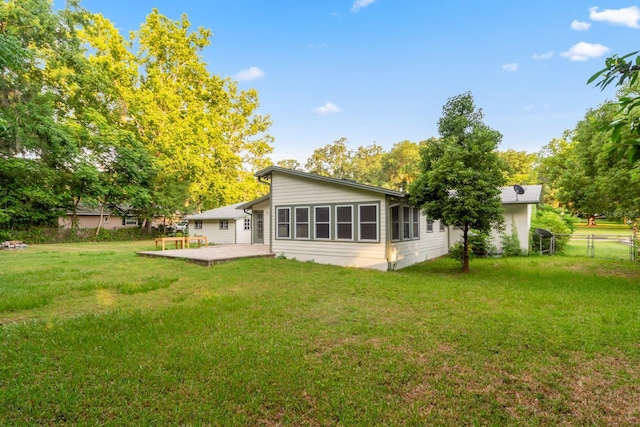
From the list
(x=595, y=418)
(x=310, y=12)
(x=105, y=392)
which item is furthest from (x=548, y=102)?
(x=105, y=392)

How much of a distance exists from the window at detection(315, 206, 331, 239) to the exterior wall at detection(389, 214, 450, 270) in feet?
7.85

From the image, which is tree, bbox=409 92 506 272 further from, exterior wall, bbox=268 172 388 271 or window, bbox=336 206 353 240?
window, bbox=336 206 353 240

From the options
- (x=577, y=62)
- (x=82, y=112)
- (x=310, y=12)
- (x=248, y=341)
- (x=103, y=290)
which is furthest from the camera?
(x=82, y=112)

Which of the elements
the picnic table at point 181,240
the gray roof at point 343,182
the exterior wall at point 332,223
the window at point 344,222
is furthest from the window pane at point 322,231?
the picnic table at point 181,240

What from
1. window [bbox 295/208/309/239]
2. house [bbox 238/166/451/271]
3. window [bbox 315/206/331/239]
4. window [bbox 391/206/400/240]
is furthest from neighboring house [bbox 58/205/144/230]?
window [bbox 391/206/400/240]

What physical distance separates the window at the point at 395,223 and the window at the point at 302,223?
3211 millimetres

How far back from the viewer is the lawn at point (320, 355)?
268 centimetres

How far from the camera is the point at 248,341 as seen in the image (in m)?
4.09

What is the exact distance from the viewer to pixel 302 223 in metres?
11.8

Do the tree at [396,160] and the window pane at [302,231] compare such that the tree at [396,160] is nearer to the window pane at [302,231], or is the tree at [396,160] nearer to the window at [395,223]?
the window pane at [302,231]

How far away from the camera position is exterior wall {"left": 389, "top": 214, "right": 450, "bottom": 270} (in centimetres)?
1038

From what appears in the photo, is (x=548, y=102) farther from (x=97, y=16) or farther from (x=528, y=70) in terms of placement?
(x=97, y=16)

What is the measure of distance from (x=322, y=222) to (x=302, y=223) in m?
0.98

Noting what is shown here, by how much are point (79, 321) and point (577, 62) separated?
16.1 metres
